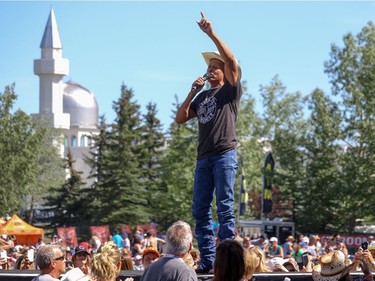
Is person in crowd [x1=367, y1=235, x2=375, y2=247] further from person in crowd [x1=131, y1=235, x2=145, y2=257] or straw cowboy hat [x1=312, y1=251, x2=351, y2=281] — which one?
person in crowd [x1=131, y1=235, x2=145, y2=257]

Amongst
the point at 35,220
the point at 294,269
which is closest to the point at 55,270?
the point at 294,269

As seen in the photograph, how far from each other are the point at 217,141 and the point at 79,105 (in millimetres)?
156056

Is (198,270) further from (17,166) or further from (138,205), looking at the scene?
(138,205)

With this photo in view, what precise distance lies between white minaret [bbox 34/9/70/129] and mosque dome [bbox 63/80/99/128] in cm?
1317

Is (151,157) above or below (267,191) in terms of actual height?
above

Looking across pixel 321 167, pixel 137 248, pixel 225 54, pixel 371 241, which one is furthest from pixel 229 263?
pixel 321 167

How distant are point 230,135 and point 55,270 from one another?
8.20 ft

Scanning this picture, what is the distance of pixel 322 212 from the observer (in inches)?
2352

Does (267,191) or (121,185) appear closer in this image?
(267,191)

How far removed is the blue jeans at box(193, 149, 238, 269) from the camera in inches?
404

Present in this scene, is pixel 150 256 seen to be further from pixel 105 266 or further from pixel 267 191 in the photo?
pixel 267 191

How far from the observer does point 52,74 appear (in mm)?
143750

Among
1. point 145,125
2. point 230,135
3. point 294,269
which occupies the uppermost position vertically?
point 145,125

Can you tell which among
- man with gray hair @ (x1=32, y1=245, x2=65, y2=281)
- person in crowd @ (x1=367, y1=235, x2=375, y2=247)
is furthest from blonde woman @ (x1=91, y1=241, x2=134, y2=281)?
person in crowd @ (x1=367, y1=235, x2=375, y2=247)
